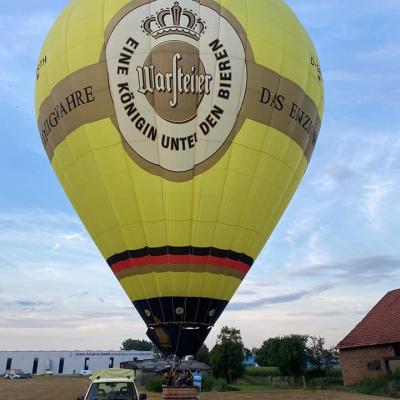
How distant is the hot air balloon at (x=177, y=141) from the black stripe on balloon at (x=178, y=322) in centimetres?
2

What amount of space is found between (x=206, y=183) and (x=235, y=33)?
359 centimetres

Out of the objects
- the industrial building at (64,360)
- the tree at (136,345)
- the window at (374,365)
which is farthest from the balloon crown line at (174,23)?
the tree at (136,345)

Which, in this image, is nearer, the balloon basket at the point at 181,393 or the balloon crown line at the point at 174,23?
the balloon basket at the point at 181,393

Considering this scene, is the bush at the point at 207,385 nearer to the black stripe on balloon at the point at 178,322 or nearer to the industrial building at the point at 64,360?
the black stripe on balloon at the point at 178,322

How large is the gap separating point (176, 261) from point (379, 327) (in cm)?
2130

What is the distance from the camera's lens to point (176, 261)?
10.4m

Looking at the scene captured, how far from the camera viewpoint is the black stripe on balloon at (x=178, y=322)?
10.3 meters

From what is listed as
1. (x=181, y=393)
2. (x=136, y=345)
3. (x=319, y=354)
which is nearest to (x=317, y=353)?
(x=319, y=354)

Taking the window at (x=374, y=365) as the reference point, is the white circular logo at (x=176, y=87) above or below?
above

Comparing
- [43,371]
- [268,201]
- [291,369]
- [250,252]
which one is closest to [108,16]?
[268,201]

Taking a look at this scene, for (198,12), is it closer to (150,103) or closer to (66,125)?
(150,103)

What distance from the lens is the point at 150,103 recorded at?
10664 mm

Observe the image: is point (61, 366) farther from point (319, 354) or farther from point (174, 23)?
point (174, 23)

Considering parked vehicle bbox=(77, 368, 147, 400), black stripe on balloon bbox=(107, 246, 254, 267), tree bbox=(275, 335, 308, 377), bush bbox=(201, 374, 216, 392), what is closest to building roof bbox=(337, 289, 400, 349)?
tree bbox=(275, 335, 308, 377)
